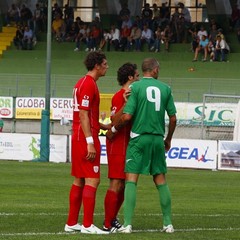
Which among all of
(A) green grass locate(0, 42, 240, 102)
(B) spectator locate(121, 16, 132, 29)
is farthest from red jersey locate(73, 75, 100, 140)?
(B) spectator locate(121, 16, 132, 29)

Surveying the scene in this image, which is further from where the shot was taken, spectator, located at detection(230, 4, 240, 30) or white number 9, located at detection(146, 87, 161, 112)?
spectator, located at detection(230, 4, 240, 30)

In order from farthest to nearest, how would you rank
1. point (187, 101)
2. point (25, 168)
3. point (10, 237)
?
1. point (187, 101)
2. point (25, 168)
3. point (10, 237)

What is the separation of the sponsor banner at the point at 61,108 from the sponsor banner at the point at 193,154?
12.4 m

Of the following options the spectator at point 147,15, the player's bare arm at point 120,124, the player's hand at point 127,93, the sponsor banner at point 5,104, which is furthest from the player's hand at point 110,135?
the spectator at point 147,15

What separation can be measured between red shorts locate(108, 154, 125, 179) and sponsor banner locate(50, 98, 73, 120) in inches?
1171

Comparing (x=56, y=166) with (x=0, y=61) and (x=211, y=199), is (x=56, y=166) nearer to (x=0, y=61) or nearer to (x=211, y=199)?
(x=211, y=199)

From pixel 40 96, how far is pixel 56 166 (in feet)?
46.9

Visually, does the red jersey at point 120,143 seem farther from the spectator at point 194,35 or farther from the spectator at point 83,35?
the spectator at point 83,35

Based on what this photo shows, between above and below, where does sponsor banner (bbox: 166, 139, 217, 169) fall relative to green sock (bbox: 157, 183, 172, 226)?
below

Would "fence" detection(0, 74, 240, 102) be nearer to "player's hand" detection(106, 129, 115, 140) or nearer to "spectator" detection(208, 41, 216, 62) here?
"spectator" detection(208, 41, 216, 62)

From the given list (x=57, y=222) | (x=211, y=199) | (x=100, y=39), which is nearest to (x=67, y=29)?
(x=100, y=39)

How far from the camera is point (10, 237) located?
10305 millimetres

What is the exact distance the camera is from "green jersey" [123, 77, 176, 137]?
1102 centimetres

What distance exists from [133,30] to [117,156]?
33.8 m
